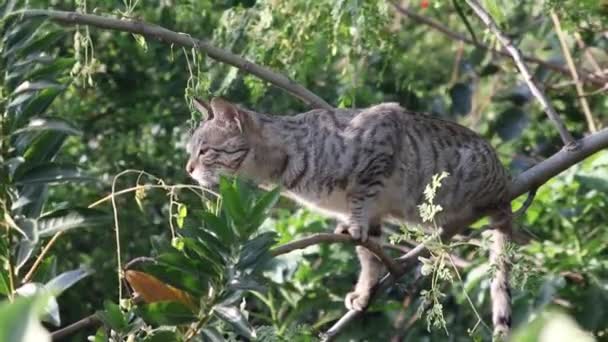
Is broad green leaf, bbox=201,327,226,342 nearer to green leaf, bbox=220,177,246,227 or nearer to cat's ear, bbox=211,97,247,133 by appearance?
green leaf, bbox=220,177,246,227

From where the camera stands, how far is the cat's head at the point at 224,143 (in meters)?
4.36

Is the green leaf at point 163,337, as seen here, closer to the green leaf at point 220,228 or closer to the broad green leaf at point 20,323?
the green leaf at point 220,228

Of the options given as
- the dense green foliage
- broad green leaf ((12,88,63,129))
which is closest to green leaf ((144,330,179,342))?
the dense green foliage

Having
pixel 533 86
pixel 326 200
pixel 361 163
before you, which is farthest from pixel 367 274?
pixel 533 86

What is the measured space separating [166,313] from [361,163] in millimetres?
2130

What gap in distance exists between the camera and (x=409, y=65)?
228 inches

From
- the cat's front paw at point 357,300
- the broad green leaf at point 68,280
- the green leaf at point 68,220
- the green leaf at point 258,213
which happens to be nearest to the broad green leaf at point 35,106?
the green leaf at point 68,220

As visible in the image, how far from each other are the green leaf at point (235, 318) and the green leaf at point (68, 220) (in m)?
0.29

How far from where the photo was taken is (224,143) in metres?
4.39

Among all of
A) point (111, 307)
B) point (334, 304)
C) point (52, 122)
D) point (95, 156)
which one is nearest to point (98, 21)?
point (52, 122)

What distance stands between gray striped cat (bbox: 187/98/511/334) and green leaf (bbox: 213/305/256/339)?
1.90 metres

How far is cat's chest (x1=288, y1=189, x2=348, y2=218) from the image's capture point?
4.20m

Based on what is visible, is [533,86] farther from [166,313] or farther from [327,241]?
[166,313]

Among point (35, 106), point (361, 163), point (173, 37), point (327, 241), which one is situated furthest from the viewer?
point (361, 163)
